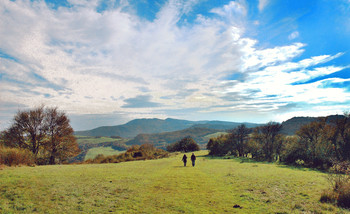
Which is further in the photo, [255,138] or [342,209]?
[255,138]

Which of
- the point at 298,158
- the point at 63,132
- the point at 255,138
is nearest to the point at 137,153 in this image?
the point at 63,132

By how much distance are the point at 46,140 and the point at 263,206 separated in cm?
4843

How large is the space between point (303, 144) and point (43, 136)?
7041 cm

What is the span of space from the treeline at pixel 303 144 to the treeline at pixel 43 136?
189ft

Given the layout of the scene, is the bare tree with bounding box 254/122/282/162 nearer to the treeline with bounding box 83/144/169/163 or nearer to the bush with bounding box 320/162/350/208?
the treeline with bounding box 83/144/169/163

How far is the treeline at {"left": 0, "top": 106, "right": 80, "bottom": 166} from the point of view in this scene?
3809cm

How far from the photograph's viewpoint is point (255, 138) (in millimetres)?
67938

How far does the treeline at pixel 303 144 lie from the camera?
138 ft

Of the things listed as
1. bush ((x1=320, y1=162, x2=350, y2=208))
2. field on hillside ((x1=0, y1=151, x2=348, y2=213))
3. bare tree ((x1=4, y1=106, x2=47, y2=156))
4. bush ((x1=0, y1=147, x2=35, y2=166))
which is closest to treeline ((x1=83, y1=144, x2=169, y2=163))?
bare tree ((x1=4, y1=106, x2=47, y2=156))

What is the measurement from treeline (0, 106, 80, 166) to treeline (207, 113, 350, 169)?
57716 millimetres

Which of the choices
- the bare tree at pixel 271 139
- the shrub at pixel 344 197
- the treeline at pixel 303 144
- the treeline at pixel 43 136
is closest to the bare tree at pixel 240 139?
the treeline at pixel 303 144

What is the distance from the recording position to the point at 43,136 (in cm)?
4041

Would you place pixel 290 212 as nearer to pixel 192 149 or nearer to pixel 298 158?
pixel 298 158

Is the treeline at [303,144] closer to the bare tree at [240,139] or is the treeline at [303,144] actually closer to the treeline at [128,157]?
the bare tree at [240,139]
